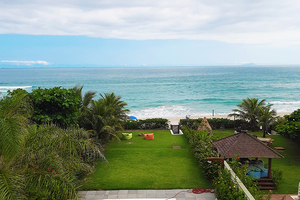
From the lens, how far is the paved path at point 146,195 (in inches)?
332

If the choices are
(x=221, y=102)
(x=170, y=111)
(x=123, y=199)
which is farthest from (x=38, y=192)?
(x=221, y=102)

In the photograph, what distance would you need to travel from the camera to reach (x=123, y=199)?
8.05 m

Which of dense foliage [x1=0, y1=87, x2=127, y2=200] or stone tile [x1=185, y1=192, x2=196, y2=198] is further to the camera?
stone tile [x1=185, y1=192, x2=196, y2=198]

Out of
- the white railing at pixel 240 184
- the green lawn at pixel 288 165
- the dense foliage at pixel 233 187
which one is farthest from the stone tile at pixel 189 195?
the green lawn at pixel 288 165

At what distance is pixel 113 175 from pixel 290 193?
7315 mm

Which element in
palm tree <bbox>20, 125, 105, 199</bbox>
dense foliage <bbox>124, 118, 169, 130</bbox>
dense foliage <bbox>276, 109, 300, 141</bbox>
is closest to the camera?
palm tree <bbox>20, 125, 105, 199</bbox>

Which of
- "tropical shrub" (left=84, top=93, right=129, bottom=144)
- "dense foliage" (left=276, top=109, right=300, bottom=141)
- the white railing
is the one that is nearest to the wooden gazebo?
the white railing

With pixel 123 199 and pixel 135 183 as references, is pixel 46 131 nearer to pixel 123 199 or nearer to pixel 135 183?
pixel 123 199

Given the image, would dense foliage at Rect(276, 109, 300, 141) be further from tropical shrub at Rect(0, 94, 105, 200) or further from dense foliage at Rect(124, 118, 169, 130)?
tropical shrub at Rect(0, 94, 105, 200)

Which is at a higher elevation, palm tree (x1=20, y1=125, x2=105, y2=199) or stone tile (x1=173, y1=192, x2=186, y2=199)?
palm tree (x1=20, y1=125, x2=105, y2=199)

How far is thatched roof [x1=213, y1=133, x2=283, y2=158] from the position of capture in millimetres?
8906

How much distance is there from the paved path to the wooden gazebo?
1804 millimetres

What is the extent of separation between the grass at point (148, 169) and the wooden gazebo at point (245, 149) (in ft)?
5.41

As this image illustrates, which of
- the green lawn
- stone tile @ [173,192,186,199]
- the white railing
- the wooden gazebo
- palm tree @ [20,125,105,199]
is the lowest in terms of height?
the green lawn
